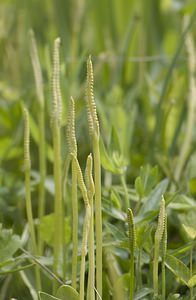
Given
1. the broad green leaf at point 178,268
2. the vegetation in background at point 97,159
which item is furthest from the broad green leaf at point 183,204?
the broad green leaf at point 178,268

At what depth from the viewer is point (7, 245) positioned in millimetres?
657

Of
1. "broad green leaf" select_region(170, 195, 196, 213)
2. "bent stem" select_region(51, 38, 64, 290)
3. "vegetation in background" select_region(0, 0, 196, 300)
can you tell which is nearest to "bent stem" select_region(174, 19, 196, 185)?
"vegetation in background" select_region(0, 0, 196, 300)

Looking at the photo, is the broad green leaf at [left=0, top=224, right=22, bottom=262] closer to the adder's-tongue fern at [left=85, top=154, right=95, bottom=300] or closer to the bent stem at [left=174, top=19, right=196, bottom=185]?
the adder's-tongue fern at [left=85, top=154, right=95, bottom=300]

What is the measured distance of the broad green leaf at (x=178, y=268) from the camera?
608 millimetres

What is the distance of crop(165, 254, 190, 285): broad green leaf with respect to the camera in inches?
24.0

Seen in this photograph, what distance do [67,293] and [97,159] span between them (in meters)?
0.12

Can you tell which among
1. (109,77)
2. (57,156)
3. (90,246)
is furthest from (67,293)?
(109,77)

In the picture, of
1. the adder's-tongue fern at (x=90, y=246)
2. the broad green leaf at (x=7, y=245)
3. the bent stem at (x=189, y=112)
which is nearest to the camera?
the adder's-tongue fern at (x=90, y=246)

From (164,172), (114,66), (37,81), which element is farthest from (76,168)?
(114,66)

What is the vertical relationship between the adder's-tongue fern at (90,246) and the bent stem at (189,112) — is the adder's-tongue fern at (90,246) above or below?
below

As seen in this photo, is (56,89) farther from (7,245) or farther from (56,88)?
(7,245)

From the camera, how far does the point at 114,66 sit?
4.24 feet

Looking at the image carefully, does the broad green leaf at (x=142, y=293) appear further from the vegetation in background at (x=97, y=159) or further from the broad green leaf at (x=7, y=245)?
the broad green leaf at (x=7, y=245)

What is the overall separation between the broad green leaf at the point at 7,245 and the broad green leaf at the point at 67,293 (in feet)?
0.31
